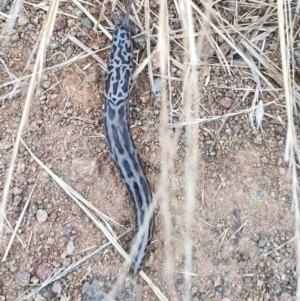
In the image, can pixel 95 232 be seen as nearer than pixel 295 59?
Yes

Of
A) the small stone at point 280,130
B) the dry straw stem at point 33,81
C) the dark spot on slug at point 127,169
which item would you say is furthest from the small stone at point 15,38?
the small stone at point 280,130

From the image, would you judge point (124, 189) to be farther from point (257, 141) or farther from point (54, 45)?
point (54, 45)

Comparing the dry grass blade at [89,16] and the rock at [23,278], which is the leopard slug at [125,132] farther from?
the rock at [23,278]

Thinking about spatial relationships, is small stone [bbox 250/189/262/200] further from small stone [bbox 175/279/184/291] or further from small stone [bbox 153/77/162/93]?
small stone [bbox 153/77/162/93]

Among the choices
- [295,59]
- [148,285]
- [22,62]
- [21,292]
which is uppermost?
[22,62]

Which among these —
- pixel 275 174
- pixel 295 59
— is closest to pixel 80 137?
pixel 275 174

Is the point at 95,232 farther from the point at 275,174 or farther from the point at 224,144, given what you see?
the point at 275,174

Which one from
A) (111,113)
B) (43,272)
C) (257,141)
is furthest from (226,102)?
(43,272)
